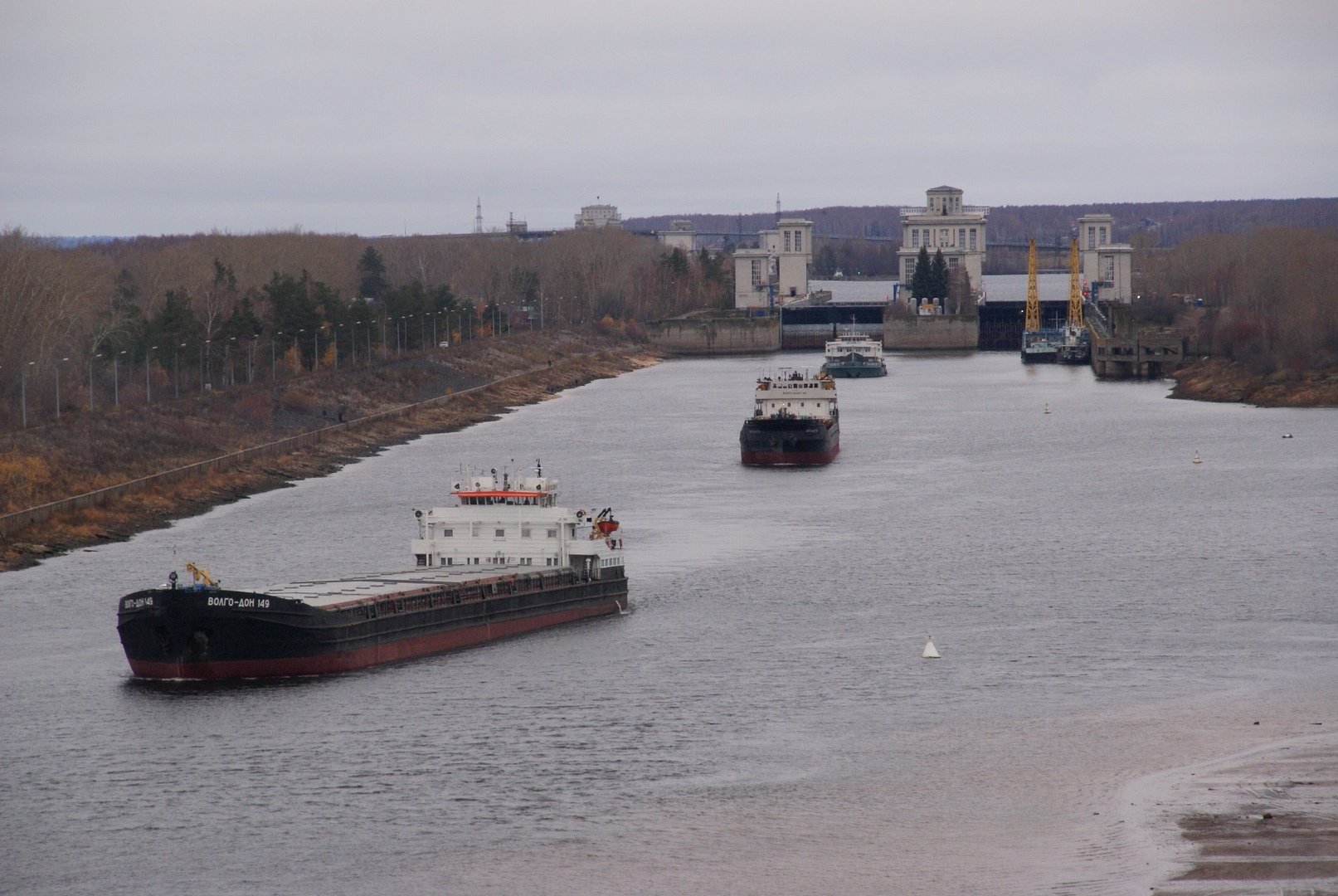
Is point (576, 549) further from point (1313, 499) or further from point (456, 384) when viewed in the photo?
point (456, 384)

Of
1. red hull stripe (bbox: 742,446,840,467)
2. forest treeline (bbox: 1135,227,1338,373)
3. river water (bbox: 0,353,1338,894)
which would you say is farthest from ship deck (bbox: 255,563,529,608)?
forest treeline (bbox: 1135,227,1338,373)

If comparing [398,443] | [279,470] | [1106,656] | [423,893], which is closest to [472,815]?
[423,893]

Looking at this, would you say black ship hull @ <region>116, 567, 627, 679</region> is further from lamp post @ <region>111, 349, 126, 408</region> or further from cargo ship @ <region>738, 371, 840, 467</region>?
lamp post @ <region>111, 349, 126, 408</region>

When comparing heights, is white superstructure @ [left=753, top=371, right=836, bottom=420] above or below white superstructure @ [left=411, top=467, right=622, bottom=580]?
above

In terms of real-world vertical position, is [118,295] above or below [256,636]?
above

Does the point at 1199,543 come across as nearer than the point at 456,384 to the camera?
Yes

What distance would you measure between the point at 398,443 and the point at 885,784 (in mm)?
69118

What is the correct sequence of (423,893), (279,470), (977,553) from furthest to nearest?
(279,470)
(977,553)
(423,893)

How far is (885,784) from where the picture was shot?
32.7 meters

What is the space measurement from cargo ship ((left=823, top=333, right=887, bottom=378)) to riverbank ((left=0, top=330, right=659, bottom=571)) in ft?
92.4

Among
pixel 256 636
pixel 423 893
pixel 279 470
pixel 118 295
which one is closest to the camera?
pixel 423 893

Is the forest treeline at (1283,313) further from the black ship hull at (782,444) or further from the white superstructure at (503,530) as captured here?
the white superstructure at (503,530)

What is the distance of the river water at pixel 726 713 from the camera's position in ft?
95.5

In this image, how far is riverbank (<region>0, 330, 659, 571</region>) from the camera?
2566 inches
